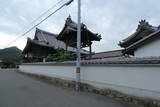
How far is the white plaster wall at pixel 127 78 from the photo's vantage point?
169 inches

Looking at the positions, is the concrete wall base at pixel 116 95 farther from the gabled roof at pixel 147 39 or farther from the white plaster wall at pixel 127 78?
the gabled roof at pixel 147 39

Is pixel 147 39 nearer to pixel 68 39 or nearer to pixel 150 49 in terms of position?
pixel 150 49

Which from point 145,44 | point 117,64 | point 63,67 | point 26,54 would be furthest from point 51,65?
point 26,54

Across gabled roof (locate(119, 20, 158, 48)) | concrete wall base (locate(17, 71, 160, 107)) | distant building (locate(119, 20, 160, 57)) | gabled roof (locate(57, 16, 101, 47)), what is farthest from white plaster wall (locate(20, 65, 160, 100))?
gabled roof (locate(119, 20, 158, 48))

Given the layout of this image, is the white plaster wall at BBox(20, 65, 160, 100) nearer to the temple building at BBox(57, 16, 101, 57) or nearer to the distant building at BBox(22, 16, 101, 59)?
the temple building at BBox(57, 16, 101, 57)

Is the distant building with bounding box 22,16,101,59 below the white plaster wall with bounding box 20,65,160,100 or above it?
above

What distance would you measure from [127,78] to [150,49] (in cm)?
391

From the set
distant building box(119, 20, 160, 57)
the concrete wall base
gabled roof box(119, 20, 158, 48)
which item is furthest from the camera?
A: gabled roof box(119, 20, 158, 48)

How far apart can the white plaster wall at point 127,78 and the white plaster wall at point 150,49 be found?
339 cm

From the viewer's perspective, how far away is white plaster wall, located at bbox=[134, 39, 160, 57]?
7.42 meters

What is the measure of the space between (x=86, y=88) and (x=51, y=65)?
4327mm

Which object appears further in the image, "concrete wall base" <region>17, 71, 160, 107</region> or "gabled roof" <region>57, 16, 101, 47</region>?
"gabled roof" <region>57, 16, 101, 47</region>

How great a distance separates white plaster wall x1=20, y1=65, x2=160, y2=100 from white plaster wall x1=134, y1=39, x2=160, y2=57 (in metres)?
3.39

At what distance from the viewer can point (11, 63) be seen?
34.2 m
